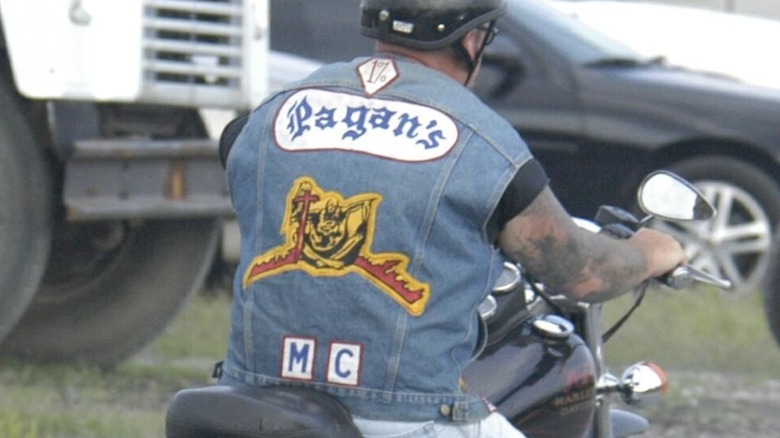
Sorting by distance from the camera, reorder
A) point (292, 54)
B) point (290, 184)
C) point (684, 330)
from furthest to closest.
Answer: point (292, 54), point (684, 330), point (290, 184)

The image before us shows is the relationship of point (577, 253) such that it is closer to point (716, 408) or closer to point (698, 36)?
point (716, 408)

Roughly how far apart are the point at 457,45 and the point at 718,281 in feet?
2.36

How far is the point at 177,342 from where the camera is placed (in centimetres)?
811

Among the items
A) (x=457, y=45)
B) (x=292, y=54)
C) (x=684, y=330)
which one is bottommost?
(x=684, y=330)

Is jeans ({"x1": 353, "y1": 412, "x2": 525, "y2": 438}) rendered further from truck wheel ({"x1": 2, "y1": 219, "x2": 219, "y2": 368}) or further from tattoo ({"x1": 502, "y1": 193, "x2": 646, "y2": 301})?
truck wheel ({"x1": 2, "y1": 219, "x2": 219, "y2": 368})

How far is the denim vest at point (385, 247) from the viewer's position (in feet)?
9.48

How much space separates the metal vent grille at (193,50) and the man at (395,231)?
3.49 m

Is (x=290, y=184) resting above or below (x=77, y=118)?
above

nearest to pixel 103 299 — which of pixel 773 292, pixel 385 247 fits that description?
pixel 773 292

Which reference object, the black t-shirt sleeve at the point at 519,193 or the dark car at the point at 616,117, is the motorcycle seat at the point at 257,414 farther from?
the dark car at the point at 616,117

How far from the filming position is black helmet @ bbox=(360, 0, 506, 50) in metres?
2.96

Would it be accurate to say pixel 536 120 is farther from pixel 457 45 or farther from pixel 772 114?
pixel 457 45

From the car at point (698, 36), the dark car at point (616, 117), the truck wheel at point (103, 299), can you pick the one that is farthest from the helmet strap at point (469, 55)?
the car at point (698, 36)

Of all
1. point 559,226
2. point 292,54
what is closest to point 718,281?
point 559,226
